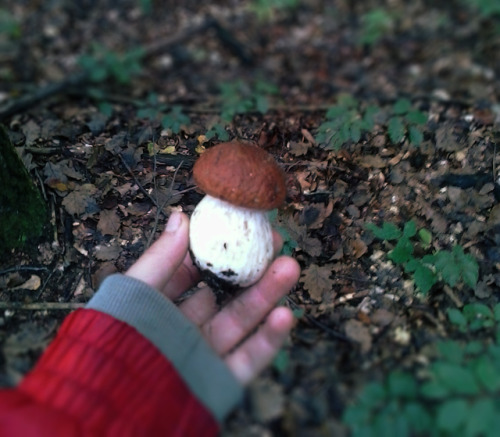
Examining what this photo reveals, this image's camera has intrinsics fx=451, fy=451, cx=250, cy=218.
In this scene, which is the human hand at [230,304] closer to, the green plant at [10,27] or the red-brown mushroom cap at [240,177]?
the red-brown mushroom cap at [240,177]

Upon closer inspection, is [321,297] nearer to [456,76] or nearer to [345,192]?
[345,192]

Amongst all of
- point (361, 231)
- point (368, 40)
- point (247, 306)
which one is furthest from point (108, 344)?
point (368, 40)

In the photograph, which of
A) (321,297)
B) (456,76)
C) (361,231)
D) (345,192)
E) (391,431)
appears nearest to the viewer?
(391,431)

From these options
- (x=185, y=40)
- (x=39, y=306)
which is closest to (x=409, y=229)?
(x=39, y=306)

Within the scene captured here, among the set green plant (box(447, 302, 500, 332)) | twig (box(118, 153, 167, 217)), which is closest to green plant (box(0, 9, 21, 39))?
twig (box(118, 153, 167, 217))

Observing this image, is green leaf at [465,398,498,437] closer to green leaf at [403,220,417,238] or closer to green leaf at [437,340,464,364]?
green leaf at [437,340,464,364]

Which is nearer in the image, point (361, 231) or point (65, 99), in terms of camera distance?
point (361, 231)
